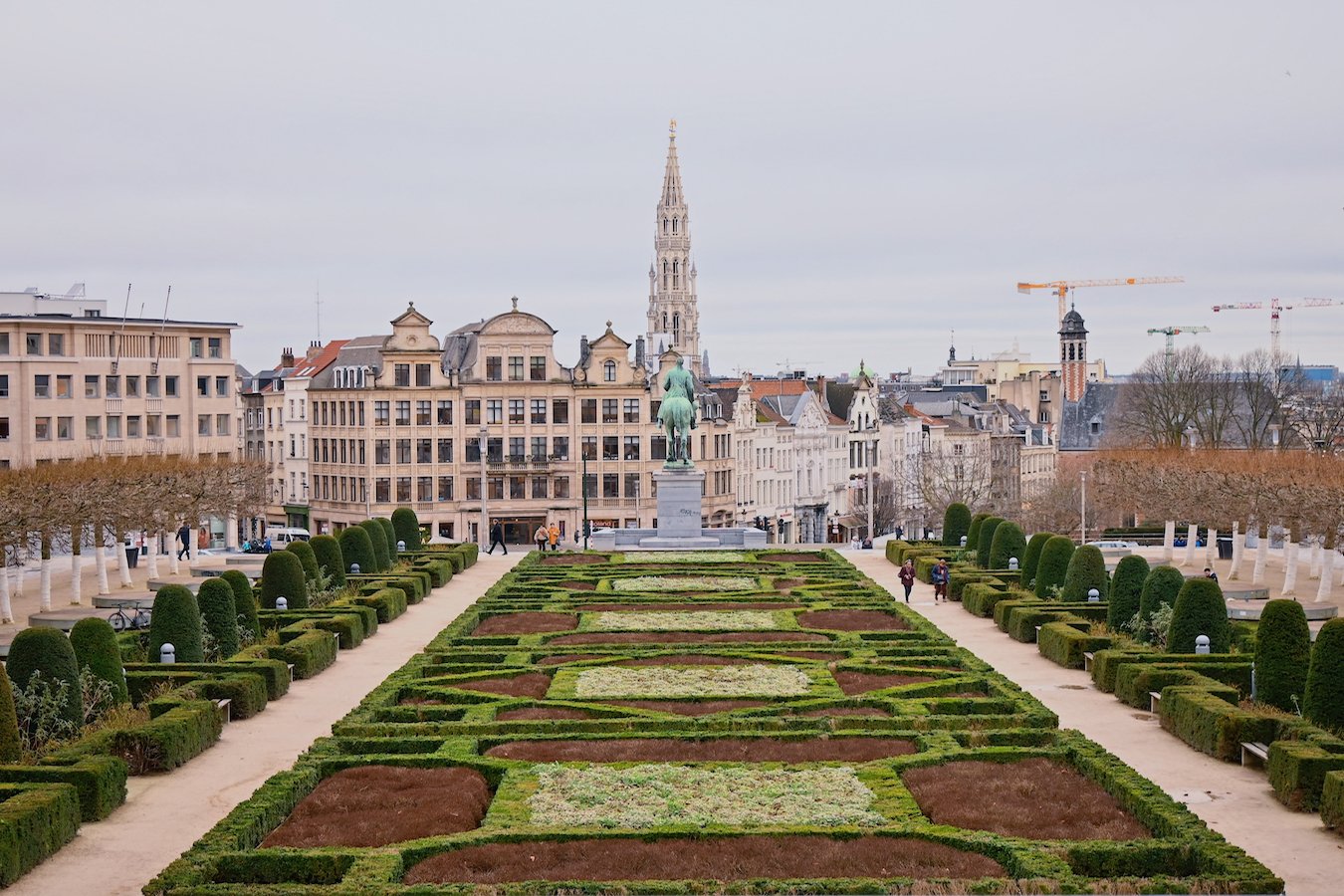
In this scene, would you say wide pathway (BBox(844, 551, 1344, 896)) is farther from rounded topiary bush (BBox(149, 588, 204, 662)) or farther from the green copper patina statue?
the green copper patina statue

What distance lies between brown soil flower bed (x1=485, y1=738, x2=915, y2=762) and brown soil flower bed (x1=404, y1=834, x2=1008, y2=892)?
5.37 m

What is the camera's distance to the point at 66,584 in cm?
6462

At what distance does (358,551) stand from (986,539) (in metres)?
21.4

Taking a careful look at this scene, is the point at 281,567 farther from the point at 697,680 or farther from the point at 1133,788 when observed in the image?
the point at 1133,788

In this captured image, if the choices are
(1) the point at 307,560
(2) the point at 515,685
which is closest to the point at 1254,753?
(2) the point at 515,685

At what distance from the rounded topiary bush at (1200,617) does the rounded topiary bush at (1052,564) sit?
14003mm

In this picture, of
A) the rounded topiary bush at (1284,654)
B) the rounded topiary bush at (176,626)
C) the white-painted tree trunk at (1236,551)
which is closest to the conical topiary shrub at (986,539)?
the white-painted tree trunk at (1236,551)

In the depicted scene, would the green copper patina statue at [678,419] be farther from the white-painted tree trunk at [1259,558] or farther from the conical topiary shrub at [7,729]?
the conical topiary shrub at [7,729]

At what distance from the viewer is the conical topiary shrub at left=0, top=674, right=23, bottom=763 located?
27.0 m

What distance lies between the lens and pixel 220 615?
40969 mm

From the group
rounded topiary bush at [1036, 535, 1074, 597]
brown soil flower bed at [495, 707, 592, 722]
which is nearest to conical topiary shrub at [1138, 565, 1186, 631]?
rounded topiary bush at [1036, 535, 1074, 597]

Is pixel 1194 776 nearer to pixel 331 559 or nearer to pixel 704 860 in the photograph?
pixel 704 860

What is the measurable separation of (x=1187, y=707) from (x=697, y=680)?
9934mm

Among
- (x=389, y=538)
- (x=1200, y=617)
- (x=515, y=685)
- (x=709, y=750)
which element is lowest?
(x=709, y=750)
